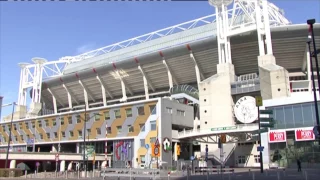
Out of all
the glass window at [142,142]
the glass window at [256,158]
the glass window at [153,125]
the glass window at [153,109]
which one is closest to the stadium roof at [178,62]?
the glass window at [153,109]

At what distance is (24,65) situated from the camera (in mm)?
120938

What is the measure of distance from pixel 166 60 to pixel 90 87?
96.4 feet

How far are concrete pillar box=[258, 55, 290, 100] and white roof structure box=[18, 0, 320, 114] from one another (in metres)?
8.70

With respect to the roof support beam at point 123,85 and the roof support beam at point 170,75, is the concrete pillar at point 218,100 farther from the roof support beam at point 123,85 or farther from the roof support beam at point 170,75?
the roof support beam at point 123,85

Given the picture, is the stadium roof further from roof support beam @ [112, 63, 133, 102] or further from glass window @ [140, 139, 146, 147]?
glass window @ [140, 139, 146, 147]

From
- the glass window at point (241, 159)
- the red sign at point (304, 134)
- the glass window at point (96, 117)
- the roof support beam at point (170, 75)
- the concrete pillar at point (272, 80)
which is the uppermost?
the roof support beam at point (170, 75)

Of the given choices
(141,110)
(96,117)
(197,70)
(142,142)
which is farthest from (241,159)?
(96,117)

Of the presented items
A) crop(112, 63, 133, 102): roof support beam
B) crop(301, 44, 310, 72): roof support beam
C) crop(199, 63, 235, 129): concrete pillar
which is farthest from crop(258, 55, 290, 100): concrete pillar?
crop(112, 63, 133, 102): roof support beam

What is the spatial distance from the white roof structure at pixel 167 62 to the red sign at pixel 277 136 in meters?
24.8

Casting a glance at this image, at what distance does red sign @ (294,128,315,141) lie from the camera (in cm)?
5335

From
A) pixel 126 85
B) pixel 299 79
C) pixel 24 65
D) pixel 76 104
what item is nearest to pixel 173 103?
pixel 126 85

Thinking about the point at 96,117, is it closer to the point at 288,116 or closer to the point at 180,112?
the point at 180,112

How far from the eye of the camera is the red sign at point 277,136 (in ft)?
182

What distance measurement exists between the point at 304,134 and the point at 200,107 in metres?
25.4
